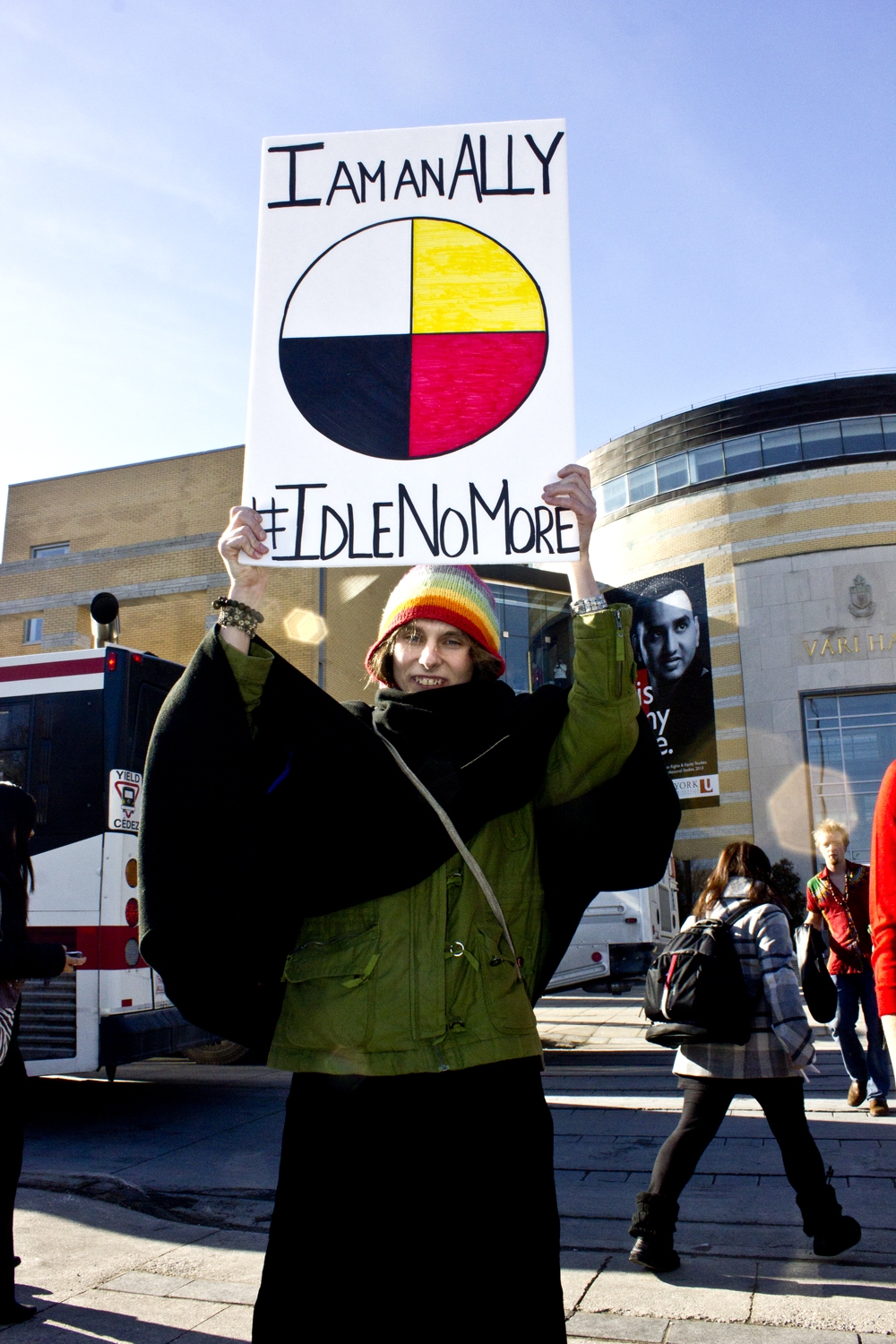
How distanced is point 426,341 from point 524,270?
302 millimetres

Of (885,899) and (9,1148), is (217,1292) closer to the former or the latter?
(9,1148)

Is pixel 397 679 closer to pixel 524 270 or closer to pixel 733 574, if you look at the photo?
pixel 524 270

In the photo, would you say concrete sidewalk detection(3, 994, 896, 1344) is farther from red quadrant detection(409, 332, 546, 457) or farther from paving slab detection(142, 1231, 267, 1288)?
red quadrant detection(409, 332, 546, 457)

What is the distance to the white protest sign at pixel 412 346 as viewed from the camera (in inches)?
96.4

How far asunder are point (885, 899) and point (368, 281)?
203cm

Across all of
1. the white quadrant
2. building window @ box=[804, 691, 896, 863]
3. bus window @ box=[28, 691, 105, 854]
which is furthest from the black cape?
building window @ box=[804, 691, 896, 863]

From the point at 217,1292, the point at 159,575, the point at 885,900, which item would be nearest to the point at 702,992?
the point at 885,900

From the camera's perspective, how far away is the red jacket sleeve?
2.50 meters

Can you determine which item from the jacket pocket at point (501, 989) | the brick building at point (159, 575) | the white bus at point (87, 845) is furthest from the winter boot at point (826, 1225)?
the brick building at point (159, 575)

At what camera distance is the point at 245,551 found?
2.22m

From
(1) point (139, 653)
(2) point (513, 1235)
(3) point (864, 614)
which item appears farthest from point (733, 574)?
(2) point (513, 1235)

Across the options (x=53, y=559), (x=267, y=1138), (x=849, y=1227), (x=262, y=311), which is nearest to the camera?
(x=262, y=311)

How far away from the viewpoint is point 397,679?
2230 millimetres

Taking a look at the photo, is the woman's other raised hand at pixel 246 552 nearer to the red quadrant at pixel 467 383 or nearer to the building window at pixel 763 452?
the red quadrant at pixel 467 383
